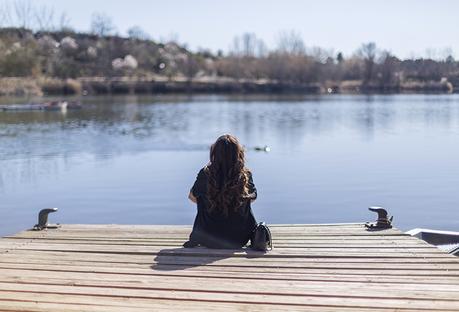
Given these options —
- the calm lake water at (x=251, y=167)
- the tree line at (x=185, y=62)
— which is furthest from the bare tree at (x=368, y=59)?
the calm lake water at (x=251, y=167)

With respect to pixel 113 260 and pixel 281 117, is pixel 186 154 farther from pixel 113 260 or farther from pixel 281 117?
pixel 281 117

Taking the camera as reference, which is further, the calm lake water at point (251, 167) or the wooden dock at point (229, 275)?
the calm lake water at point (251, 167)

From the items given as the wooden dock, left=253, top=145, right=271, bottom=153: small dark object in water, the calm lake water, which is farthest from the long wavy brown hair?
left=253, top=145, right=271, bottom=153: small dark object in water

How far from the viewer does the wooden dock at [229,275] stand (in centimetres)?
446

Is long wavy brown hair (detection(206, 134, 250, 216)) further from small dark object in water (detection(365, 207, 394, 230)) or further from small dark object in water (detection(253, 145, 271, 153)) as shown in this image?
small dark object in water (detection(253, 145, 271, 153))

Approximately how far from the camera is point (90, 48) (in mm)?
118062

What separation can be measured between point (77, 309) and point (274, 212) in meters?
9.60

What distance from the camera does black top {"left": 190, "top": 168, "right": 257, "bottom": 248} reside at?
6.04 meters

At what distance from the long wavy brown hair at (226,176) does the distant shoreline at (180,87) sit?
244 ft

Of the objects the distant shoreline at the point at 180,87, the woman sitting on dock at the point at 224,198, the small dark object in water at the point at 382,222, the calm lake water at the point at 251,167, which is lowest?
the calm lake water at the point at 251,167

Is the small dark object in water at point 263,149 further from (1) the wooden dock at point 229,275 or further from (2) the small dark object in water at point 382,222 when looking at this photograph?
(1) the wooden dock at point 229,275

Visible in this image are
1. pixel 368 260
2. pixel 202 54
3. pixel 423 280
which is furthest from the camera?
pixel 202 54

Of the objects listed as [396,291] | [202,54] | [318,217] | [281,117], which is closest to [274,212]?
[318,217]

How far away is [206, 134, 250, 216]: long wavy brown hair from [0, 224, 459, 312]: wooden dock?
0.50 meters
